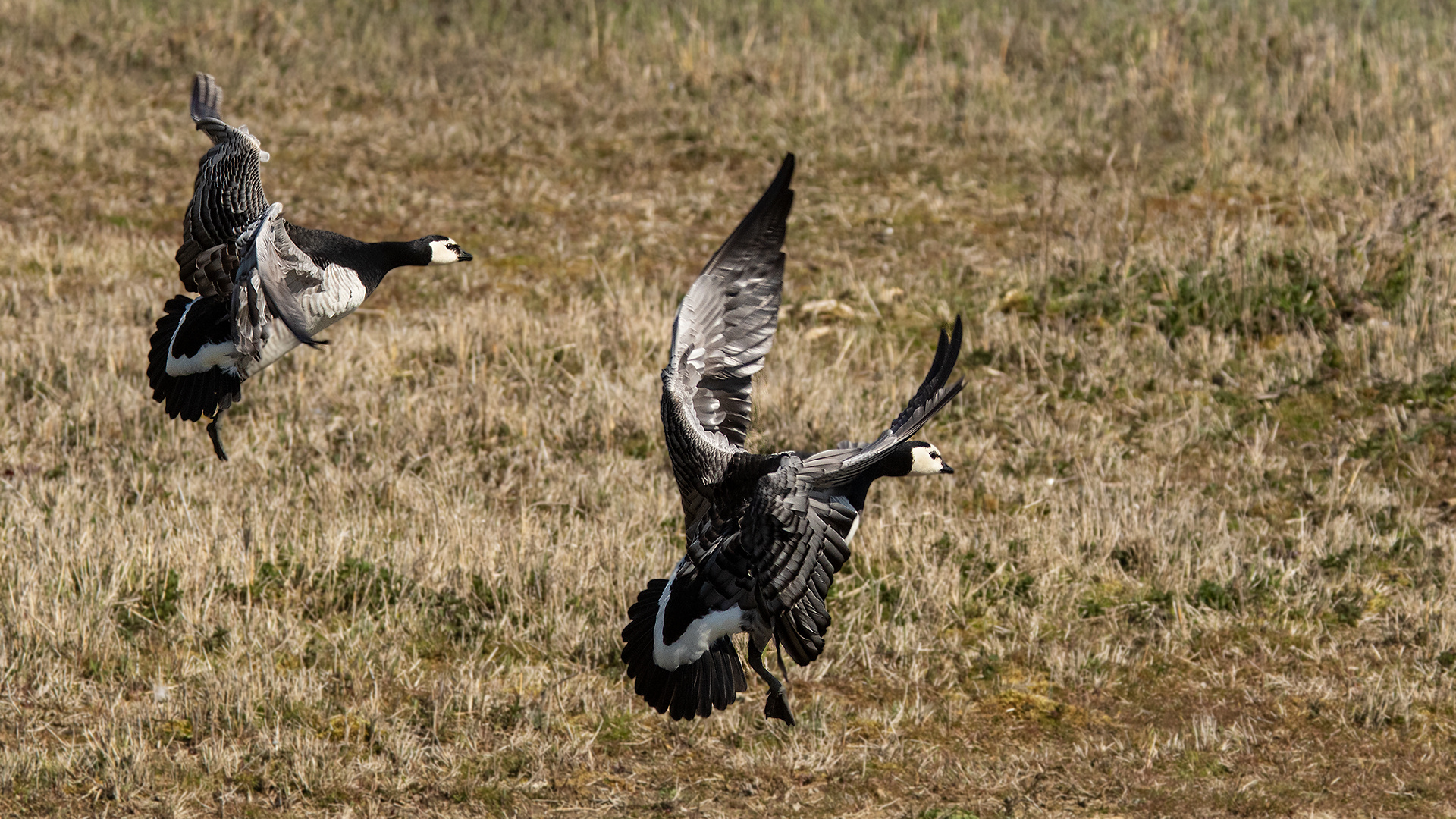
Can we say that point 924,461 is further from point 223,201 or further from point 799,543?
point 223,201

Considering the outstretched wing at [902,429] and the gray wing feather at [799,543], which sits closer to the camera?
the outstretched wing at [902,429]

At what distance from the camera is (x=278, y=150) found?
14.1 m

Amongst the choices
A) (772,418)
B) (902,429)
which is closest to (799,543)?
(902,429)

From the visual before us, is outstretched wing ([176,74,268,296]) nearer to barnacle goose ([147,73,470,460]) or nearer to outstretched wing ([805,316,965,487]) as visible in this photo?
barnacle goose ([147,73,470,460])

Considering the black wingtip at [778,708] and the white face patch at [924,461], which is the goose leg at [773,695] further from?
the white face patch at [924,461]

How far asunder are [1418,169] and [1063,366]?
13.7 feet

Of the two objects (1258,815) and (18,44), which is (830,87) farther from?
(1258,815)

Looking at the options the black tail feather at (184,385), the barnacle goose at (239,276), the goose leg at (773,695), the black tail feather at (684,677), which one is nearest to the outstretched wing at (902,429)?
the black tail feather at (684,677)

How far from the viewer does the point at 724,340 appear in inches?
222

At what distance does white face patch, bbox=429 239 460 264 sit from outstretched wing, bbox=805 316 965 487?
1613mm

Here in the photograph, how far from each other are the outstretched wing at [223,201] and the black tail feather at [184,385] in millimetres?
336

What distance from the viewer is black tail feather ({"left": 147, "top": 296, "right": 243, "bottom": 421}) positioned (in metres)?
→ 5.05

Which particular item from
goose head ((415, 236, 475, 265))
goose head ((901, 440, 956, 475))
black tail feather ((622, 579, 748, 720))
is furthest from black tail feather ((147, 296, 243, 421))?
goose head ((901, 440, 956, 475))

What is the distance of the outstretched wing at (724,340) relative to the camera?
5348 mm
